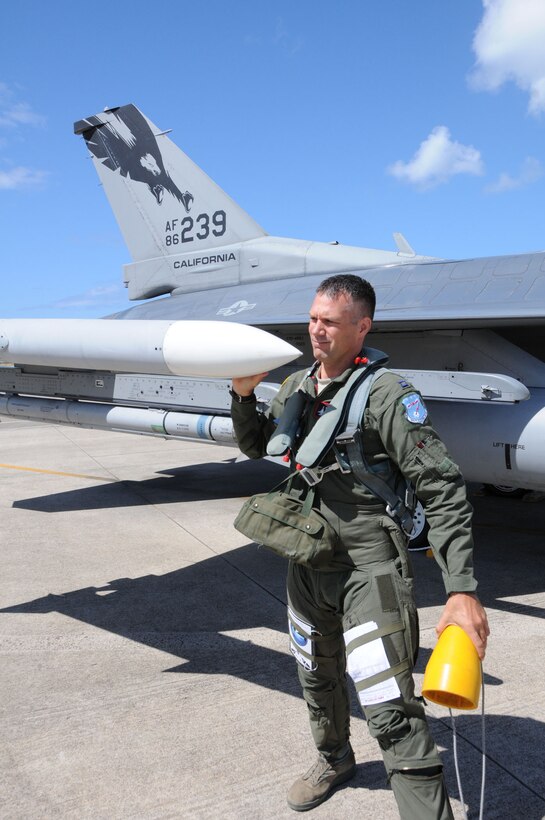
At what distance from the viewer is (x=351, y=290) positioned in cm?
235

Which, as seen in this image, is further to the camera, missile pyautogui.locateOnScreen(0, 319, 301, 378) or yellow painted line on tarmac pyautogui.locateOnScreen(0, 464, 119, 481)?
yellow painted line on tarmac pyautogui.locateOnScreen(0, 464, 119, 481)

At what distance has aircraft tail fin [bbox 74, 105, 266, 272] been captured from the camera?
8.69m

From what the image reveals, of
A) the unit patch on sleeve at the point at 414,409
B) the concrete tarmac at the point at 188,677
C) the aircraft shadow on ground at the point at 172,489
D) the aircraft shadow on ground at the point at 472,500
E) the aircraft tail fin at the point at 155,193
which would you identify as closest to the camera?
the unit patch on sleeve at the point at 414,409

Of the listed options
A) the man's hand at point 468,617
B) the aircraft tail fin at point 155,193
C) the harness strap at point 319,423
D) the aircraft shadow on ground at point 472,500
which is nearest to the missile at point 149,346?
the harness strap at point 319,423

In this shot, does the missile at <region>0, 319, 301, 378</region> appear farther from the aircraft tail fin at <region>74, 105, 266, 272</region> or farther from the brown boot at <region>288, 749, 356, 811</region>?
the aircraft tail fin at <region>74, 105, 266, 272</region>

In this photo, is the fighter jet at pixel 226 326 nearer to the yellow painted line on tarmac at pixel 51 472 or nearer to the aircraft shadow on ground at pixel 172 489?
the aircraft shadow on ground at pixel 172 489

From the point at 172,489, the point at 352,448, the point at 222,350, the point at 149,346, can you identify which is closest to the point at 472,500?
the point at 172,489

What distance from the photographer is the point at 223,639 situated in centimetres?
407

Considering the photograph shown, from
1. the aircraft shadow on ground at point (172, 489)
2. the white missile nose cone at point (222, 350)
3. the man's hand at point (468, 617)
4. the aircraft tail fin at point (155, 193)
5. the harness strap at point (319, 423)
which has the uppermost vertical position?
the aircraft tail fin at point (155, 193)

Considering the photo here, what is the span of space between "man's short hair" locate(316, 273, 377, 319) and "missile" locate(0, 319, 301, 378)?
753 mm

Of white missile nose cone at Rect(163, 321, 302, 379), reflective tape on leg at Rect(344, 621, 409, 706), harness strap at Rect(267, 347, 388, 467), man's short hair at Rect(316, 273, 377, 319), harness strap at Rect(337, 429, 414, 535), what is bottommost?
reflective tape on leg at Rect(344, 621, 409, 706)

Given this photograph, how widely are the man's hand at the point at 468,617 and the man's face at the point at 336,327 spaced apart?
0.94m

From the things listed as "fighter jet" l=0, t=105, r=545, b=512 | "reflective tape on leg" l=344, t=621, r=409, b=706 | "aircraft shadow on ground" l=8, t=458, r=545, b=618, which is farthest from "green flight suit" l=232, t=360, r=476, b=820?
"aircraft shadow on ground" l=8, t=458, r=545, b=618

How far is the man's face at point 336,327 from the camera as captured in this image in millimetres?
2334
